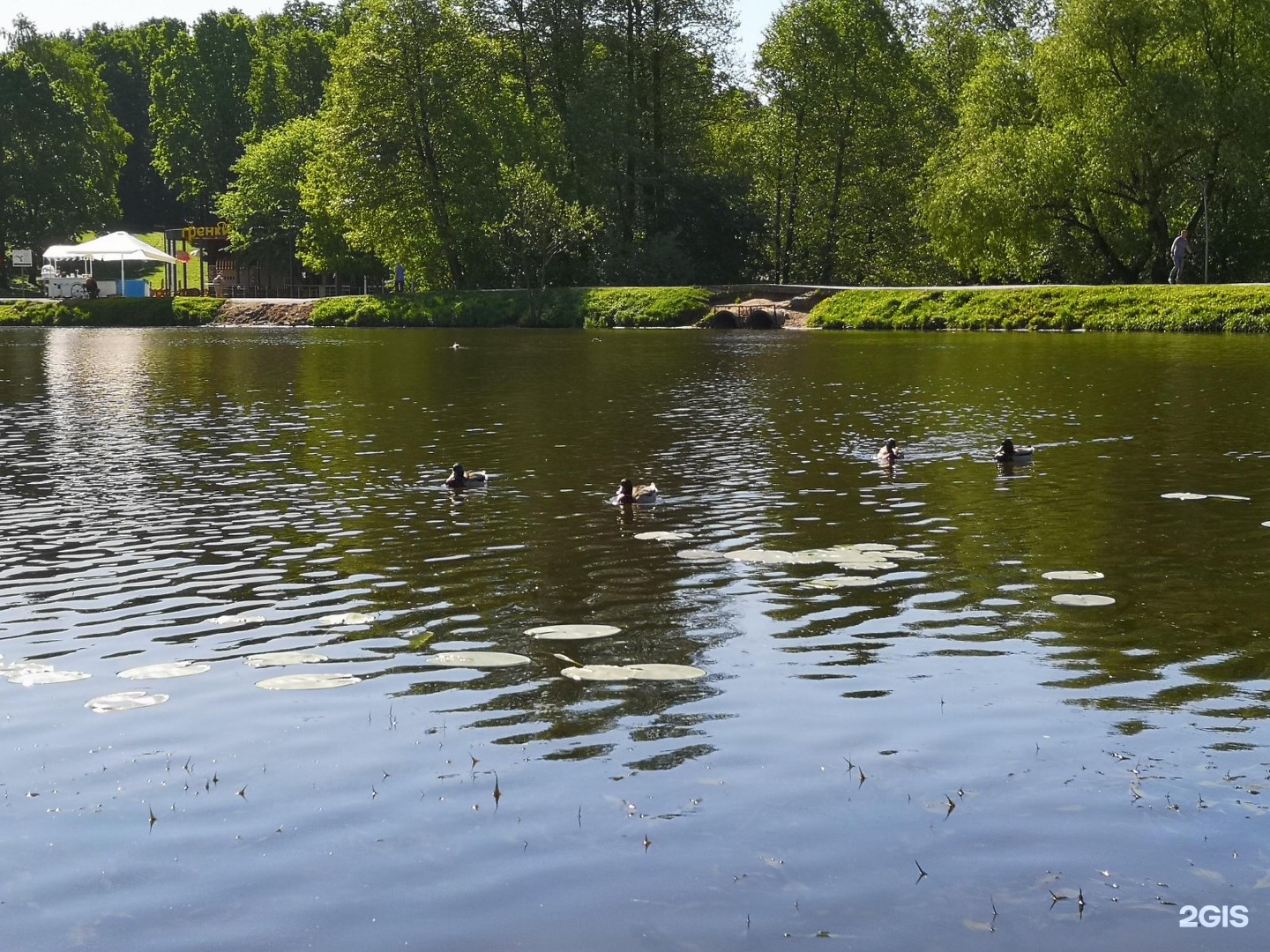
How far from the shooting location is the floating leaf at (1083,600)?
14.6m

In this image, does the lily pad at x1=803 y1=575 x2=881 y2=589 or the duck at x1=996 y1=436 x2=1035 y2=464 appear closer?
the lily pad at x1=803 y1=575 x2=881 y2=589

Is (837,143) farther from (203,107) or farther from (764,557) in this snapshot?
(203,107)

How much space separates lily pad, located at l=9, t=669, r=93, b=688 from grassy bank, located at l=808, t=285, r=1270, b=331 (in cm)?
5645

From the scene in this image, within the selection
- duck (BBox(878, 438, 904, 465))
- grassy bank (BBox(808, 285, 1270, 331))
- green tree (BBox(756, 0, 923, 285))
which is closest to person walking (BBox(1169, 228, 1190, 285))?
grassy bank (BBox(808, 285, 1270, 331))

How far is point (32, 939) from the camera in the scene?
304 inches

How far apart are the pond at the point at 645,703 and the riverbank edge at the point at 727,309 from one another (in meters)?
39.6

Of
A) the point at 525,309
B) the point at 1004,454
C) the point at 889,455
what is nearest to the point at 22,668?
the point at 889,455

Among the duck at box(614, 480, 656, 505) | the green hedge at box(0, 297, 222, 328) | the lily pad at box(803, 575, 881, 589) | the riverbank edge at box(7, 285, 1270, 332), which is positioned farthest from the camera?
the green hedge at box(0, 297, 222, 328)

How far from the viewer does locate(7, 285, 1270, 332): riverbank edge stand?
64.8m

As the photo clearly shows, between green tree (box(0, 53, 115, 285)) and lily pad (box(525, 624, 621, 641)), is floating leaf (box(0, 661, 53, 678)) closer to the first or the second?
lily pad (box(525, 624, 621, 641))

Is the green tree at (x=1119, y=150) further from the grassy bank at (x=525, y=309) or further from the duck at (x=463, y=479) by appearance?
the duck at (x=463, y=479)

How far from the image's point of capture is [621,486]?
21.9 metres

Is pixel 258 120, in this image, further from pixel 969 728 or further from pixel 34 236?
pixel 969 728

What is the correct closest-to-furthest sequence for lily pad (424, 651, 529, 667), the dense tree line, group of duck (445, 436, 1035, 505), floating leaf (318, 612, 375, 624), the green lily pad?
1. lily pad (424, 651, 529, 667)
2. floating leaf (318, 612, 375, 624)
3. the green lily pad
4. group of duck (445, 436, 1035, 505)
5. the dense tree line
